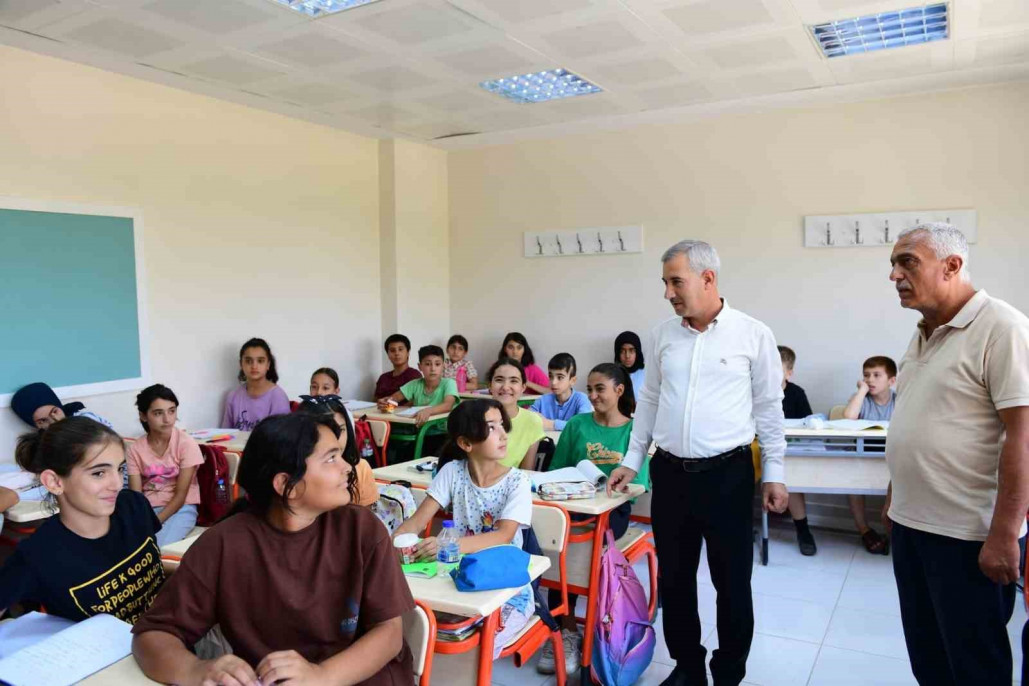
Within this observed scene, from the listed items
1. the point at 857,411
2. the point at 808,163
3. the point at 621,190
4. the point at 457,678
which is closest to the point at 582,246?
the point at 621,190

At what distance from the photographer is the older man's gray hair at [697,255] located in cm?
243

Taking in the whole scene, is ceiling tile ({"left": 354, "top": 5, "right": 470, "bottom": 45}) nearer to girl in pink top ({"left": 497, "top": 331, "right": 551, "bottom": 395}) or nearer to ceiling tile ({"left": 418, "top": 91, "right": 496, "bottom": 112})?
ceiling tile ({"left": 418, "top": 91, "right": 496, "bottom": 112})

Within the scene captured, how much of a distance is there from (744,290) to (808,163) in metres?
1.03

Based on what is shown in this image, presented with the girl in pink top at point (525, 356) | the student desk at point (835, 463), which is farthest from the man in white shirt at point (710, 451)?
the girl in pink top at point (525, 356)

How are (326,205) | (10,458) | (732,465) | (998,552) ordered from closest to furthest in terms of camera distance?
(998,552) < (732,465) < (10,458) < (326,205)

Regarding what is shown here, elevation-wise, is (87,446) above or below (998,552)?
above

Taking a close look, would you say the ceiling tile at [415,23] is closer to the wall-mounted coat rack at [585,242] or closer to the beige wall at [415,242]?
the beige wall at [415,242]

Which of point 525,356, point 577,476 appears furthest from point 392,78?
point 577,476

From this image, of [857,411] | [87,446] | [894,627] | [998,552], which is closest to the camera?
[998,552]

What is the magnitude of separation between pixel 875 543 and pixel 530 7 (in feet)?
11.7

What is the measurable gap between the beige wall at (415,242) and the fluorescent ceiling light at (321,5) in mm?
2802

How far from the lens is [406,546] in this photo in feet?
6.92

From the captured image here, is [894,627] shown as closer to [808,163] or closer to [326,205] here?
[808,163]

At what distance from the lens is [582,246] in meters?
6.36
